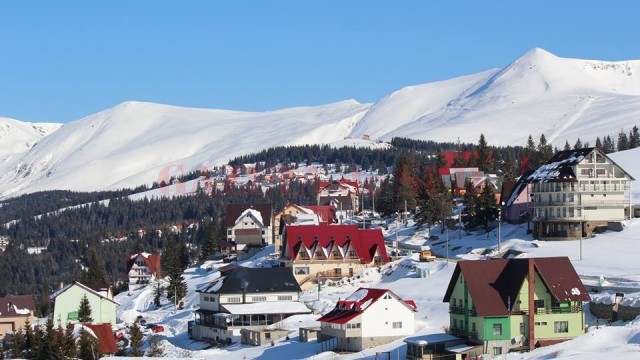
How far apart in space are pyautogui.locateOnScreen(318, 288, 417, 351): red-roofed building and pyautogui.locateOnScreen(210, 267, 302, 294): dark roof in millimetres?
17590

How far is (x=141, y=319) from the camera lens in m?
95.3

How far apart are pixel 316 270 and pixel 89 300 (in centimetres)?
1890

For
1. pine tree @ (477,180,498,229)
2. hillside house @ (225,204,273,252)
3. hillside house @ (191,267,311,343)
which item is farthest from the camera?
hillside house @ (225,204,273,252)

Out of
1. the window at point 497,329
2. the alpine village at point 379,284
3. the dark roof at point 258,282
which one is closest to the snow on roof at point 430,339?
the alpine village at point 379,284

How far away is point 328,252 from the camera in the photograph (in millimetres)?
98500

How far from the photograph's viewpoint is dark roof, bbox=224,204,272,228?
451 ft

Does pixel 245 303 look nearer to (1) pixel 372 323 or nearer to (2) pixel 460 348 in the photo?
(1) pixel 372 323

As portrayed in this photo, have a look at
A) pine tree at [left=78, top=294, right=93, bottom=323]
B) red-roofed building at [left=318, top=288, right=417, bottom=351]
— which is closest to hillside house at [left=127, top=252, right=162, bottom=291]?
pine tree at [left=78, top=294, right=93, bottom=323]

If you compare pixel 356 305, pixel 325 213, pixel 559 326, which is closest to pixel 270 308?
pixel 356 305

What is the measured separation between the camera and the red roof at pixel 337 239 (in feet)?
324

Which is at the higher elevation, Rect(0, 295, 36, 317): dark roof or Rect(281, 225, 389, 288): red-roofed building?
Rect(281, 225, 389, 288): red-roofed building

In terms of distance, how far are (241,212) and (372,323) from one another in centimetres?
7129

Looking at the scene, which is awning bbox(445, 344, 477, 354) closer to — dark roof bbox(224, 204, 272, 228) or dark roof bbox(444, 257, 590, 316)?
dark roof bbox(444, 257, 590, 316)

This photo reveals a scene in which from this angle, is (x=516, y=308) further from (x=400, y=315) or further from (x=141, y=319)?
(x=141, y=319)
